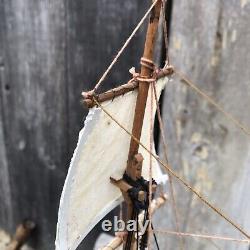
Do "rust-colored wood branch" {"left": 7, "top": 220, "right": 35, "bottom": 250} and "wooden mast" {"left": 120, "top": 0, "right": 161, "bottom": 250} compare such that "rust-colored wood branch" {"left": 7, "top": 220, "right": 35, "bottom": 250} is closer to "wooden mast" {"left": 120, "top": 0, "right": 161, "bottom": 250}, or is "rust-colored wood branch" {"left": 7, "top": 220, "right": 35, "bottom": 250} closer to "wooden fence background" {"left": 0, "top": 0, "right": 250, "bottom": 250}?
"wooden fence background" {"left": 0, "top": 0, "right": 250, "bottom": 250}

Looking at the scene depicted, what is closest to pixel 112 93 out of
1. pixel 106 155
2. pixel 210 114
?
pixel 106 155

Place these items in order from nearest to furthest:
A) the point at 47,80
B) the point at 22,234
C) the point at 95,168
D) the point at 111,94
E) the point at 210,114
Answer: the point at 111,94 → the point at 95,168 → the point at 210,114 → the point at 47,80 → the point at 22,234

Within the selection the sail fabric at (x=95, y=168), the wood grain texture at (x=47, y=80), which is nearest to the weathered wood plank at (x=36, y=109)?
the wood grain texture at (x=47, y=80)

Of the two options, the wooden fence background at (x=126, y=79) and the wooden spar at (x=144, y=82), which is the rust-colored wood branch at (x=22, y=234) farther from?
the wooden spar at (x=144, y=82)

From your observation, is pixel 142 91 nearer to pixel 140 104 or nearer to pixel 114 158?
pixel 140 104

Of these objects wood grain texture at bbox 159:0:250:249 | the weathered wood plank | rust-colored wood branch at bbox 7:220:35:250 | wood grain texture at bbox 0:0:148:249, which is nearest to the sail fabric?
wood grain texture at bbox 159:0:250:249

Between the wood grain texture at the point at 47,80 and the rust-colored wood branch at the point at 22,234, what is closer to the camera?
the wood grain texture at the point at 47,80

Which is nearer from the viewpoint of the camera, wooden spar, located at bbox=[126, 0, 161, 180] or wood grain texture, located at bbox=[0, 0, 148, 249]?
wooden spar, located at bbox=[126, 0, 161, 180]

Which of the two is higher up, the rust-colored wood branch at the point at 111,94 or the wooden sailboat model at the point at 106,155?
the rust-colored wood branch at the point at 111,94
